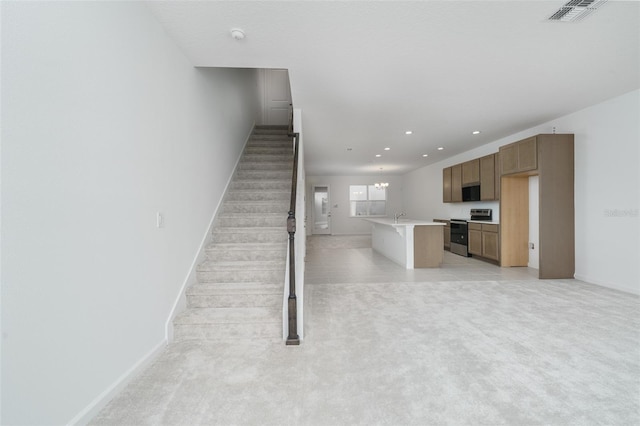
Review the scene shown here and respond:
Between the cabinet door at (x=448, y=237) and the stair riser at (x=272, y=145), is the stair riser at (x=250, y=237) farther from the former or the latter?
the cabinet door at (x=448, y=237)

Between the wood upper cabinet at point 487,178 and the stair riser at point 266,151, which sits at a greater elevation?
the stair riser at point 266,151

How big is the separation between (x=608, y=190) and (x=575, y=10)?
3.09 m

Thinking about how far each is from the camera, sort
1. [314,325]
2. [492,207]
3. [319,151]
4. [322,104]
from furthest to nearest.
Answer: [319,151] → [492,207] → [322,104] → [314,325]

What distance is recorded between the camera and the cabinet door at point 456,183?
23.7 ft

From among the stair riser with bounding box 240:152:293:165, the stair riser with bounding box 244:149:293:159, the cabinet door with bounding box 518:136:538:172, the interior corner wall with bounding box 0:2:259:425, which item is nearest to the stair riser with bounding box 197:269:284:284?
the interior corner wall with bounding box 0:2:259:425

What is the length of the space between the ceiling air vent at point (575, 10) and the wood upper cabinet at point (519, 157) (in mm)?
2831

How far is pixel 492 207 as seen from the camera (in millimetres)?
6168

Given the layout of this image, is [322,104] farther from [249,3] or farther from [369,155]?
[369,155]

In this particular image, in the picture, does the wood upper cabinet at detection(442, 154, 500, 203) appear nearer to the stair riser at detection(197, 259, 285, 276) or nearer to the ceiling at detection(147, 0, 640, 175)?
the ceiling at detection(147, 0, 640, 175)

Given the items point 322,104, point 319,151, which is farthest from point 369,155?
point 322,104

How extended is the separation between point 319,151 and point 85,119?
19.3ft

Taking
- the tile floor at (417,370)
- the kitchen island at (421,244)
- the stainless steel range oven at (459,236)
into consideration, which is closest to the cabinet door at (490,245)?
the stainless steel range oven at (459,236)

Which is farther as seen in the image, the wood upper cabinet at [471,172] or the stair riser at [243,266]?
the wood upper cabinet at [471,172]

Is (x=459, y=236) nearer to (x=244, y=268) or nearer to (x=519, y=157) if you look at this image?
(x=519, y=157)
